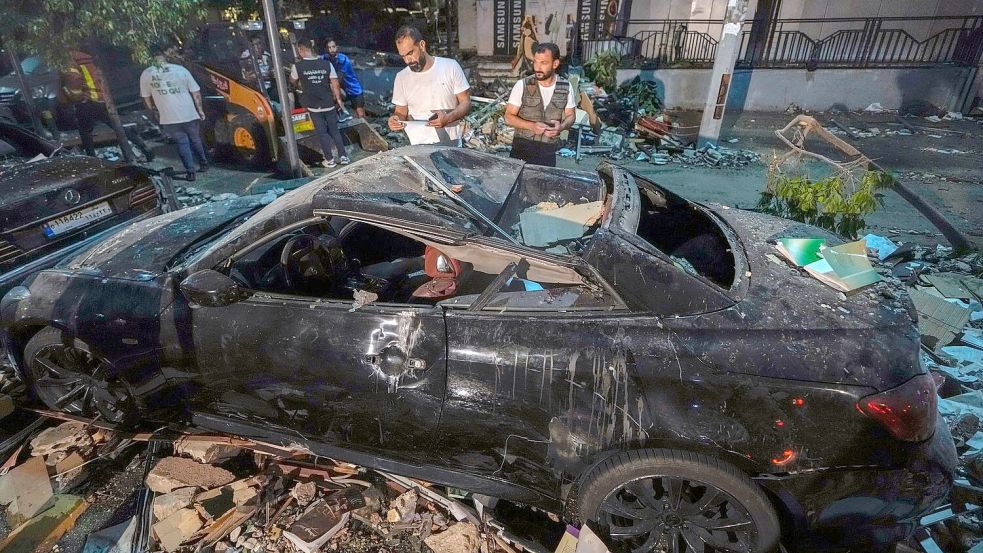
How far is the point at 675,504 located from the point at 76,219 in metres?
4.77

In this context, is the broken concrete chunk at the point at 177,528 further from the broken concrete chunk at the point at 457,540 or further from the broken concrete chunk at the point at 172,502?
the broken concrete chunk at the point at 457,540

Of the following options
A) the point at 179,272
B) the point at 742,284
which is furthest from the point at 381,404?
the point at 742,284

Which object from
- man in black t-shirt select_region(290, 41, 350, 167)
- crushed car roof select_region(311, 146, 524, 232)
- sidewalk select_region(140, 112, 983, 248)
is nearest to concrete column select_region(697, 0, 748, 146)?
A: sidewalk select_region(140, 112, 983, 248)

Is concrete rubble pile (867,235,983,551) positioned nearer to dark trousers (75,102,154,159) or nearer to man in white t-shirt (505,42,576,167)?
man in white t-shirt (505,42,576,167)

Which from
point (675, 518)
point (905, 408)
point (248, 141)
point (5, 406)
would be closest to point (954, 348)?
point (905, 408)

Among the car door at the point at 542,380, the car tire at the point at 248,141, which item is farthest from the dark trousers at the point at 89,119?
the car door at the point at 542,380

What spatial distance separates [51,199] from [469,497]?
156 inches

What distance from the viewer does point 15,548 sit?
2.46m

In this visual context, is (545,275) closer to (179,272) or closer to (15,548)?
Answer: (179,272)

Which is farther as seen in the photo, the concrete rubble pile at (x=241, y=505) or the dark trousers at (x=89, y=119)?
the dark trousers at (x=89, y=119)

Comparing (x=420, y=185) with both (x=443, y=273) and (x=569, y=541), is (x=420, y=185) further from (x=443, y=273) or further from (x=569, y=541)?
(x=569, y=541)

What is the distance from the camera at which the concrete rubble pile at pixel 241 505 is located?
244cm

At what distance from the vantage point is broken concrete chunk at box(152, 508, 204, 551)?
8.04 ft

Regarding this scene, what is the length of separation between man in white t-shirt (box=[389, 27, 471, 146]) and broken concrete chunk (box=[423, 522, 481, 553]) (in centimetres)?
361
